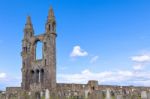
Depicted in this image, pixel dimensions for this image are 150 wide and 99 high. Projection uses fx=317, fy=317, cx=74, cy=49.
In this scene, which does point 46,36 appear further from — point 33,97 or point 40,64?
point 33,97

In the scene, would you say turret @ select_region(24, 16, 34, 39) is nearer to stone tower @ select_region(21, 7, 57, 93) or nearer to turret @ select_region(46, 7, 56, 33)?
stone tower @ select_region(21, 7, 57, 93)

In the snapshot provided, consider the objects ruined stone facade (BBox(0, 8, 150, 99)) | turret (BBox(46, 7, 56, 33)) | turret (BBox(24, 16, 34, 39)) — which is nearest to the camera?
ruined stone facade (BBox(0, 8, 150, 99))

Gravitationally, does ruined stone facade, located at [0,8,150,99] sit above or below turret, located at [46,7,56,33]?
below

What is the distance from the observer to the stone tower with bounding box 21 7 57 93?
4656 cm

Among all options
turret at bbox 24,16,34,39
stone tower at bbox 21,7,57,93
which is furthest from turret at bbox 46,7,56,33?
turret at bbox 24,16,34,39

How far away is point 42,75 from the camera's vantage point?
48.6 meters

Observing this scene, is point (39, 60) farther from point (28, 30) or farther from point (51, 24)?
point (28, 30)

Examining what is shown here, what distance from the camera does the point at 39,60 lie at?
49281 mm

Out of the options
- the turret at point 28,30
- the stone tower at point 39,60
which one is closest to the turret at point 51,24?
the stone tower at point 39,60

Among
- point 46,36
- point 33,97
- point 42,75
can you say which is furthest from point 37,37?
point 33,97

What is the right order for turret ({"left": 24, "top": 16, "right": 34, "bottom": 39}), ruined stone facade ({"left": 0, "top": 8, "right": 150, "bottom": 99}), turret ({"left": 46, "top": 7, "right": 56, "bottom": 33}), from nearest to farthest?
ruined stone facade ({"left": 0, "top": 8, "right": 150, "bottom": 99})
turret ({"left": 46, "top": 7, "right": 56, "bottom": 33})
turret ({"left": 24, "top": 16, "right": 34, "bottom": 39})

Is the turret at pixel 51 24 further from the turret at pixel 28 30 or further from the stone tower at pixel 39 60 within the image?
the turret at pixel 28 30

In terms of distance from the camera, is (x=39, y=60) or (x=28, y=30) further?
(x=28, y=30)

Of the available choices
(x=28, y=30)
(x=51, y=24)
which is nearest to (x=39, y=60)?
(x=51, y=24)
